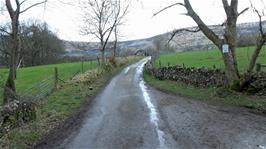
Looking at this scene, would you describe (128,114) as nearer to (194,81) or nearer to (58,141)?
(58,141)

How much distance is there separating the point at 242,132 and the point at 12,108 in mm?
6971

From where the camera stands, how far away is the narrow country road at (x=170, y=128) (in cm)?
870

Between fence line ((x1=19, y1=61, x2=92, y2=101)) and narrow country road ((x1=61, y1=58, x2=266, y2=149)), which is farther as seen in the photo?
fence line ((x1=19, y1=61, x2=92, y2=101))

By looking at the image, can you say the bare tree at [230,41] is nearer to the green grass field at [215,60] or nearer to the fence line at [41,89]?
the green grass field at [215,60]

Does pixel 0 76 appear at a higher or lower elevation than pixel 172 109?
higher

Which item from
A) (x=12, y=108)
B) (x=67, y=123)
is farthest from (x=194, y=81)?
(x=12, y=108)

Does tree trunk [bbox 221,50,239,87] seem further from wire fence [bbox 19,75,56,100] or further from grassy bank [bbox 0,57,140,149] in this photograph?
wire fence [bbox 19,75,56,100]

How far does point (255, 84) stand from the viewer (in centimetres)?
1667

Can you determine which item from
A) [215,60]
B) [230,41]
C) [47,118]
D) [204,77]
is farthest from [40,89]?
[215,60]

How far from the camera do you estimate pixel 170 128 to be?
10352mm

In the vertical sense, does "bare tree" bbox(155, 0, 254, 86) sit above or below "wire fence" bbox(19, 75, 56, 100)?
above

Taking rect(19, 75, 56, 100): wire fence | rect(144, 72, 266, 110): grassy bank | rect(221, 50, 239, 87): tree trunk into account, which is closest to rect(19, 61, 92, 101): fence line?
rect(19, 75, 56, 100): wire fence

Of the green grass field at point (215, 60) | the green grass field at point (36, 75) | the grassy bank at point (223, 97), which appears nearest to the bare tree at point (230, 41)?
the grassy bank at point (223, 97)

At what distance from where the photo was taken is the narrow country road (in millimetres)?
8703
